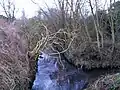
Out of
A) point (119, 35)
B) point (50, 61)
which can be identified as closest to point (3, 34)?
point (50, 61)

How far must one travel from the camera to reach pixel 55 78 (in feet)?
50.3

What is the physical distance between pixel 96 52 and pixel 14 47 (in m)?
8.92

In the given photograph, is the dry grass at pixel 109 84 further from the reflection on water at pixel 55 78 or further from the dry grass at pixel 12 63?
the dry grass at pixel 12 63

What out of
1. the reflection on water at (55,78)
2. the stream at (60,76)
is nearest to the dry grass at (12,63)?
the stream at (60,76)

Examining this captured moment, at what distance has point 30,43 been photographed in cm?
1135

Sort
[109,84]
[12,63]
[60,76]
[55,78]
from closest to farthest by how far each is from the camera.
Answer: [12,63]
[109,84]
[55,78]
[60,76]

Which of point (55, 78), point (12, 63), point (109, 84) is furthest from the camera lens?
point (55, 78)

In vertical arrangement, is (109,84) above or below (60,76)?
above

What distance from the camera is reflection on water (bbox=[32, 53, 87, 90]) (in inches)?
542

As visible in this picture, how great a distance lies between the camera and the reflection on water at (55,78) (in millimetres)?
13776

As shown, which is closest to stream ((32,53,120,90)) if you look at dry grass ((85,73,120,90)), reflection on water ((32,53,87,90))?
reflection on water ((32,53,87,90))

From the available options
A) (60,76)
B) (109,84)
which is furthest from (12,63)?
(60,76)

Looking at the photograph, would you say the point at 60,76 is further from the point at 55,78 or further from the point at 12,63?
the point at 12,63

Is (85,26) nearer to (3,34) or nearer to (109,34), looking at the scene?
(109,34)
